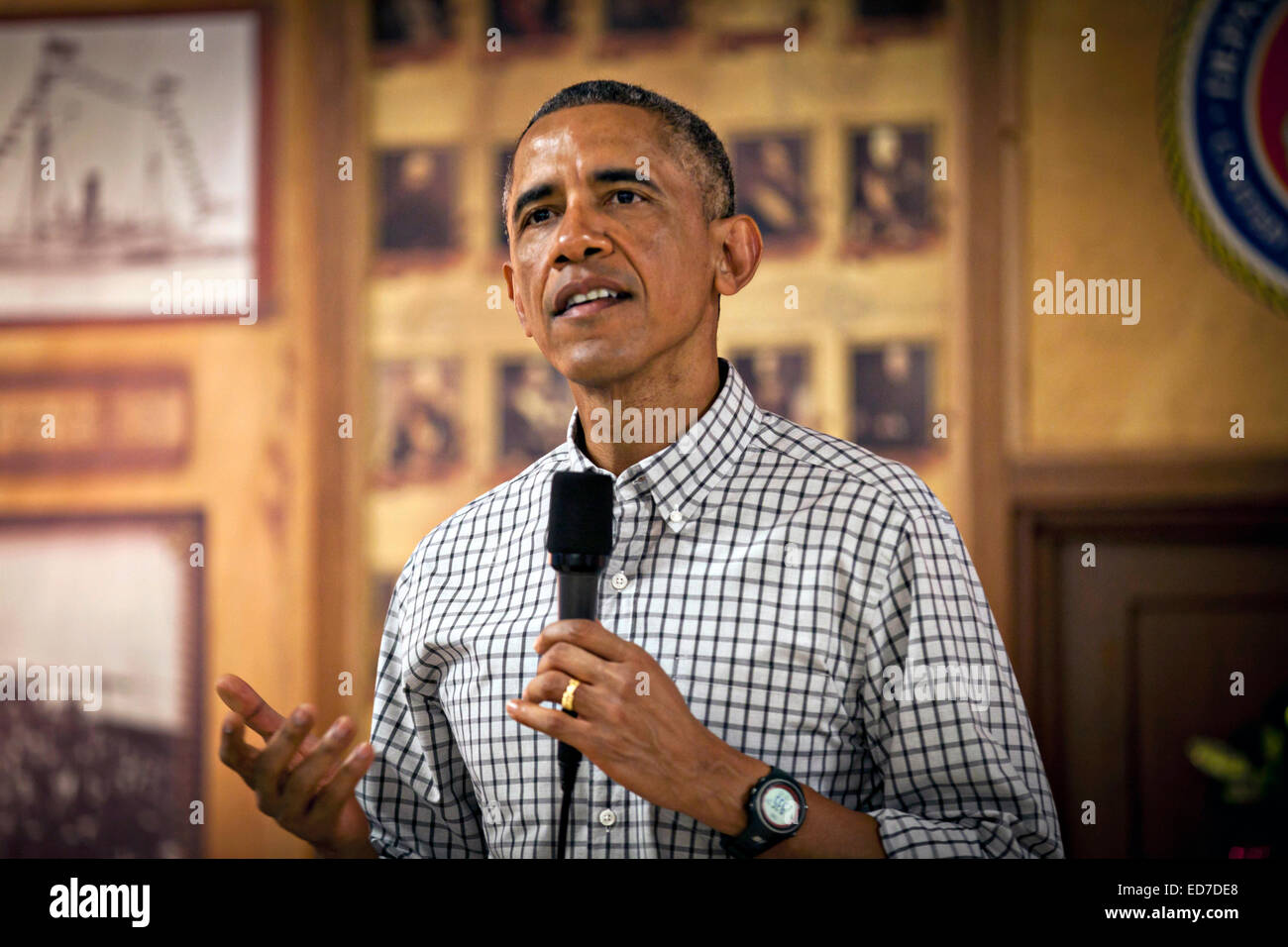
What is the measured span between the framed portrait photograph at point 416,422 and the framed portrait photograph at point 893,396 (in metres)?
0.99

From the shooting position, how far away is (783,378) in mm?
2762

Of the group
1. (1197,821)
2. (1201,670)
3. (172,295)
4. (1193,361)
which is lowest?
(1197,821)

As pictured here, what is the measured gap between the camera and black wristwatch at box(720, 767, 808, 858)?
96cm

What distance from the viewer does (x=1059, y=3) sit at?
273 cm

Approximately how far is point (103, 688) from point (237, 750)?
2.13 meters

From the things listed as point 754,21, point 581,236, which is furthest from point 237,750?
point 754,21

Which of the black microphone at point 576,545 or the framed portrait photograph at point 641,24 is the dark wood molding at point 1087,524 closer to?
the framed portrait photograph at point 641,24

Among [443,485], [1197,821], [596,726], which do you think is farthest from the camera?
[443,485]

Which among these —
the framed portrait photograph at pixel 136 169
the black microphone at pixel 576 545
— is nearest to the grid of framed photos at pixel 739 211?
the framed portrait photograph at pixel 136 169

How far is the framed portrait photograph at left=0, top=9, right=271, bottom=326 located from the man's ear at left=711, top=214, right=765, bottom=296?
1943mm

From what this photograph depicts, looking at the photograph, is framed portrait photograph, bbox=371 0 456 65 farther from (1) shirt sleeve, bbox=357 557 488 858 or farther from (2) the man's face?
(1) shirt sleeve, bbox=357 557 488 858
